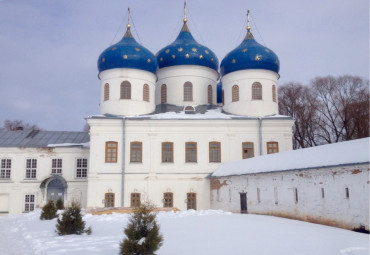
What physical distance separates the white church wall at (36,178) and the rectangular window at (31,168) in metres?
0.17

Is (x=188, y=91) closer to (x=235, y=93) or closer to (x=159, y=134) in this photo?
(x=235, y=93)

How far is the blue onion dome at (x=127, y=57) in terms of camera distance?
21984 millimetres

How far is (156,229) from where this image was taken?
7652 millimetres

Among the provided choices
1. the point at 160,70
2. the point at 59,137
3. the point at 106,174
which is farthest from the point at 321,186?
the point at 59,137

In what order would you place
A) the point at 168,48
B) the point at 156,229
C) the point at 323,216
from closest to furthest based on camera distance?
1. the point at 156,229
2. the point at 323,216
3. the point at 168,48

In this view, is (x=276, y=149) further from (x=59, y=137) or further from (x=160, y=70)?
(x=59, y=137)

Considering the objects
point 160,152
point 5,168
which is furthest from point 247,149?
point 5,168

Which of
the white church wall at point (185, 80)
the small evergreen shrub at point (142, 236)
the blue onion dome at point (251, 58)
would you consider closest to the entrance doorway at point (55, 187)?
the white church wall at point (185, 80)

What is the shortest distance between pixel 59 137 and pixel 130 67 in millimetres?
7673

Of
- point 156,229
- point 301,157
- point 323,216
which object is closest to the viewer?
point 156,229

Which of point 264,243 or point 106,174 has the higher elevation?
point 106,174

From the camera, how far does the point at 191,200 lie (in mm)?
20781

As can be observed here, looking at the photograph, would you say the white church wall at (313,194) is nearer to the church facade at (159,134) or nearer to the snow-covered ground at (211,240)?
the snow-covered ground at (211,240)

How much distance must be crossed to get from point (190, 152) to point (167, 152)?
1262 millimetres
